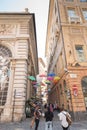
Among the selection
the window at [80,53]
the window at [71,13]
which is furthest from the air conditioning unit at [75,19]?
the window at [80,53]

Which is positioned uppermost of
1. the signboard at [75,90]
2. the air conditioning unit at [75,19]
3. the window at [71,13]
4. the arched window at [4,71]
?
the window at [71,13]

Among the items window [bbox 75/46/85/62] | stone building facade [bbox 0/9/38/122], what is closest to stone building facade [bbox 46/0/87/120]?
window [bbox 75/46/85/62]

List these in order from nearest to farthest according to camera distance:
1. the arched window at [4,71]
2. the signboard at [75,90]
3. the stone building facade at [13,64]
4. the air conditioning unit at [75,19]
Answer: the stone building facade at [13,64]
the arched window at [4,71]
the signboard at [75,90]
the air conditioning unit at [75,19]

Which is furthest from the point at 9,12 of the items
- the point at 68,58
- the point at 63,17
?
the point at 68,58

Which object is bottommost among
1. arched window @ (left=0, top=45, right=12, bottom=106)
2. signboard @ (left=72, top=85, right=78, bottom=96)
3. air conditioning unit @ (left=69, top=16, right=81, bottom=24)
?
signboard @ (left=72, top=85, right=78, bottom=96)

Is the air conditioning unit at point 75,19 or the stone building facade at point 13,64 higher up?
the air conditioning unit at point 75,19

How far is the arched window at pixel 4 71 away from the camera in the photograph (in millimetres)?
11476

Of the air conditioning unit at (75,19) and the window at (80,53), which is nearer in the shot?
the window at (80,53)

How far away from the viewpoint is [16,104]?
10.9m

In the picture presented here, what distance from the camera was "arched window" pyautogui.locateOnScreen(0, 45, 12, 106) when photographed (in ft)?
37.7

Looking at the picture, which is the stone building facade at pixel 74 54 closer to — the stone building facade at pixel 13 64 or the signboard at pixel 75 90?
the signboard at pixel 75 90

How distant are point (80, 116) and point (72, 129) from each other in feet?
12.9

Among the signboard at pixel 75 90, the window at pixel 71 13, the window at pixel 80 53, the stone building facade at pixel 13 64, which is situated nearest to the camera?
the stone building facade at pixel 13 64

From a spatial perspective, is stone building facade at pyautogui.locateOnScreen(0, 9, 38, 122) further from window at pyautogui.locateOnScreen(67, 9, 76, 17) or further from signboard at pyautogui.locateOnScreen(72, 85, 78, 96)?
window at pyautogui.locateOnScreen(67, 9, 76, 17)
